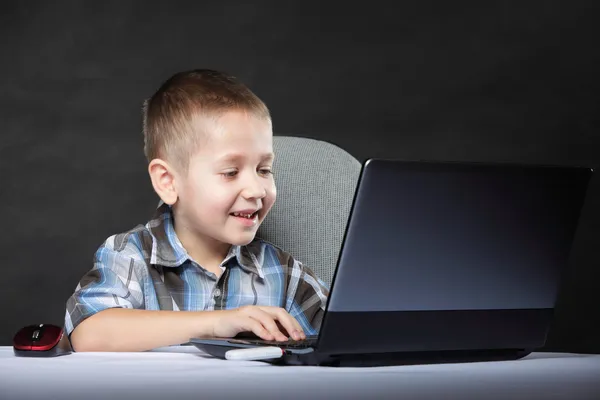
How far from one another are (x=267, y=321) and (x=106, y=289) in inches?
14.6

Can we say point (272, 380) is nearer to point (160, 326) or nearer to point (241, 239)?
point (160, 326)

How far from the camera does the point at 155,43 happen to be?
10.2 ft

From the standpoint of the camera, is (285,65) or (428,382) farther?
(285,65)

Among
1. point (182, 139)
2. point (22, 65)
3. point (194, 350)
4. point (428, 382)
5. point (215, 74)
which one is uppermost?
point (22, 65)

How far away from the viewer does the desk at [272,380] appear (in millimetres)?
708

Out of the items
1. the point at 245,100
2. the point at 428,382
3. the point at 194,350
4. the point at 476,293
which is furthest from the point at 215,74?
the point at 428,382

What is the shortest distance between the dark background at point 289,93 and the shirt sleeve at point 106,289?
162cm

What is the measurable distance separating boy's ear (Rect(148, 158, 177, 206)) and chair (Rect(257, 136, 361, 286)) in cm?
28

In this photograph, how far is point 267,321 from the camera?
3.59ft

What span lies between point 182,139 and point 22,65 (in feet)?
Result: 5.59

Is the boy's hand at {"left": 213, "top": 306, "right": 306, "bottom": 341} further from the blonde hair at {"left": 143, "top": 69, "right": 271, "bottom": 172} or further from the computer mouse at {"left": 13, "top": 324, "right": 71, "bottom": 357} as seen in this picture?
the blonde hair at {"left": 143, "top": 69, "right": 271, "bottom": 172}

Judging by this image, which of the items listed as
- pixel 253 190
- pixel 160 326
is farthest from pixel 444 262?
pixel 253 190

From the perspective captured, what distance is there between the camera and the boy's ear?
1563 millimetres

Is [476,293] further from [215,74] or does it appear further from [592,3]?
[592,3]
